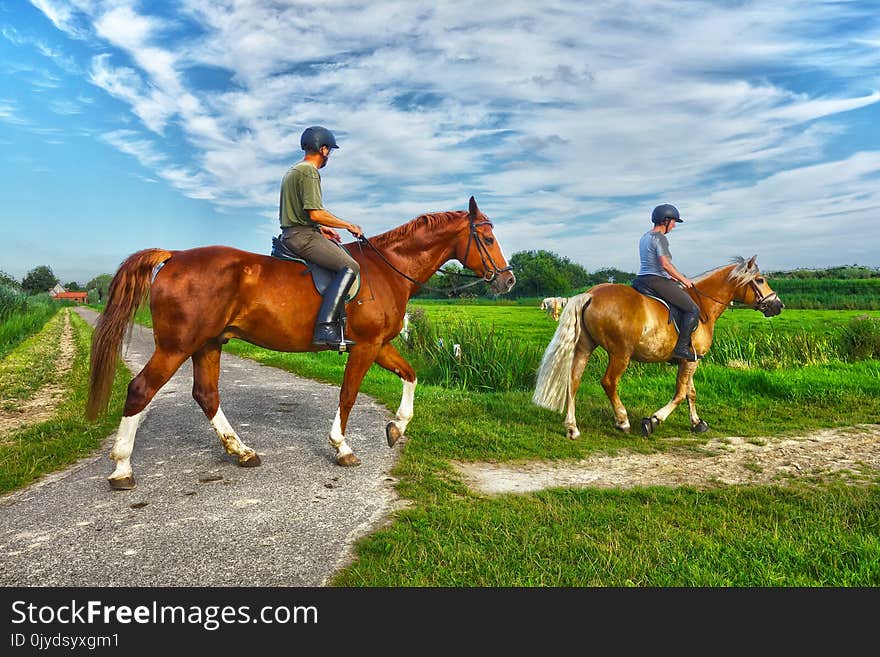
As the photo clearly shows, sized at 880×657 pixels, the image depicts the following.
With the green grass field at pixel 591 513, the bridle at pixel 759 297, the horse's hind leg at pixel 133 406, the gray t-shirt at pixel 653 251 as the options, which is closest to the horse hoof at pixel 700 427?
the green grass field at pixel 591 513

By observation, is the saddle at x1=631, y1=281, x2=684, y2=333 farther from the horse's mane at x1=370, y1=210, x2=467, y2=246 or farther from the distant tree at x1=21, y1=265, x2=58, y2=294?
the distant tree at x1=21, y1=265, x2=58, y2=294

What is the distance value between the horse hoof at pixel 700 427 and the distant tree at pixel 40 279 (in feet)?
466

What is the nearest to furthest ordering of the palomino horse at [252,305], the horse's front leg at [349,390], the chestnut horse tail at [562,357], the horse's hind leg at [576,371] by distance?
the palomino horse at [252,305] < the horse's front leg at [349,390] < the horse's hind leg at [576,371] < the chestnut horse tail at [562,357]

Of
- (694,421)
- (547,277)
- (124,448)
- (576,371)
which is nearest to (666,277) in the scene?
(576,371)

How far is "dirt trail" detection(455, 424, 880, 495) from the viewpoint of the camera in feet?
17.4

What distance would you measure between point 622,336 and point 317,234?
4355mm

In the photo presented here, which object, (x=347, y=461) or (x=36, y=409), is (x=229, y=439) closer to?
(x=347, y=461)

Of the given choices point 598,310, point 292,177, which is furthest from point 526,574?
point 598,310

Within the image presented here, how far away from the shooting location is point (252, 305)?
203 inches

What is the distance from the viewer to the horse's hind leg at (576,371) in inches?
281

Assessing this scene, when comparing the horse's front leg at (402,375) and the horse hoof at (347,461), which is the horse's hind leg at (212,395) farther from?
the horse's front leg at (402,375)

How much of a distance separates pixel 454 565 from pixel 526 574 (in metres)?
0.46

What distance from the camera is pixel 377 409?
27.4 feet

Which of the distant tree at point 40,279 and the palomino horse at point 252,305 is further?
the distant tree at point 40,279
